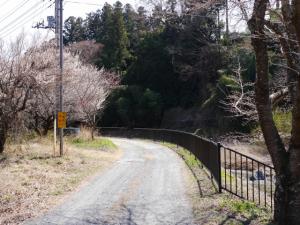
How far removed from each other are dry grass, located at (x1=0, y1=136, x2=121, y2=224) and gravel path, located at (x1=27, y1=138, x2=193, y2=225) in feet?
1.66

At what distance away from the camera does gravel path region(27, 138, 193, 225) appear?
834 cm

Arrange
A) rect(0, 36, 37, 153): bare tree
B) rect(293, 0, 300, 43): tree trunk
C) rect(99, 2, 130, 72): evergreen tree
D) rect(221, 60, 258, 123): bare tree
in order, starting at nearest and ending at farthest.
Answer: rect(293, 0, 300, 43): tree trunk, rect(221, 60, 258, 123): bare tree, rect(0, 36, 37, 153): bare tree, rect(99, 2, 130, 72): evergreen tree

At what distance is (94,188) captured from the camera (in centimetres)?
1197

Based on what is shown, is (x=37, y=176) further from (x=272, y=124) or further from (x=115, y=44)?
(x=115, y=44)

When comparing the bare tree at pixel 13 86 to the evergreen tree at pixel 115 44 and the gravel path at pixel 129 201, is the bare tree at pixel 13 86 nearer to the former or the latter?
the gravel path at pixel 129 201

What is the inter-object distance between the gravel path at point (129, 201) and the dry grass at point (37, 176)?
1.66 feet

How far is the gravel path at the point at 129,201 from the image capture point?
8344 mm

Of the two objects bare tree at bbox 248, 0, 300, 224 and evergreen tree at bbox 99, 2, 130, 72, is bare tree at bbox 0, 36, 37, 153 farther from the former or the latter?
evergreen tree at bbox 99, 2, 130, 72

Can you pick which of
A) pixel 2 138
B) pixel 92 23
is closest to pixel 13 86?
pixel 2 138

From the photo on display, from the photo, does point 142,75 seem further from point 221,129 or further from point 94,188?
point 94,188

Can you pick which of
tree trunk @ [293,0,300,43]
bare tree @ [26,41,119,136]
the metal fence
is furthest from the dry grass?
tree trunk @ [293,0,300,43]

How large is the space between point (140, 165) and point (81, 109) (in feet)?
48.1

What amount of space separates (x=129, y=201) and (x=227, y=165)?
10.9 m

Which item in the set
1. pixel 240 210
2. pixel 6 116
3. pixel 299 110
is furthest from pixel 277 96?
pixel 6 116
